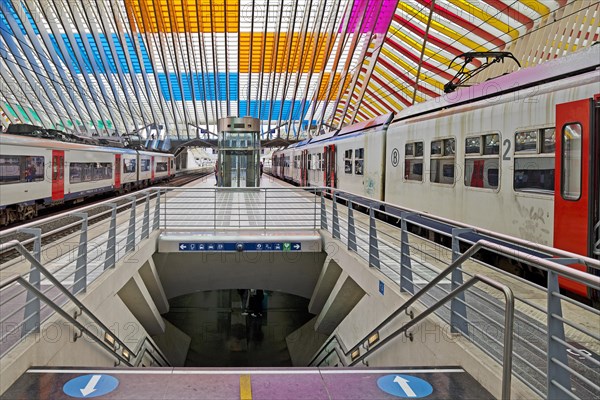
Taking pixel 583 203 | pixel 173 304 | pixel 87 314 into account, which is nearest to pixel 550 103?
pixel 583 203

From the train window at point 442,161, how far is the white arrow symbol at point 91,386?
279 inches

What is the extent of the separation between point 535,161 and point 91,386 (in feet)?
19.5

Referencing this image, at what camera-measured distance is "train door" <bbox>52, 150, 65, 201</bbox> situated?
1772cm

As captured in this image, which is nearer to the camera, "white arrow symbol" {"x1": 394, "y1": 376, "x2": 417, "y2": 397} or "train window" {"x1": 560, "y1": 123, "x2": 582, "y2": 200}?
"white arrow symbol" {"x1": 394, "y1": 376, "x2": 417, "y2": 397}

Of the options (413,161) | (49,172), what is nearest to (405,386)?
(413,161)

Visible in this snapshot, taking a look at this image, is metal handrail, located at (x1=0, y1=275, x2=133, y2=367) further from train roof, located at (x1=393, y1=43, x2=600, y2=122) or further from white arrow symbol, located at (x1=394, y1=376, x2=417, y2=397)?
train roof, located at (x1=393, y1=43, x2=600, y2=122)

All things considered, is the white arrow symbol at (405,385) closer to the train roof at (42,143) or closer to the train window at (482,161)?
the train window at (482,161)

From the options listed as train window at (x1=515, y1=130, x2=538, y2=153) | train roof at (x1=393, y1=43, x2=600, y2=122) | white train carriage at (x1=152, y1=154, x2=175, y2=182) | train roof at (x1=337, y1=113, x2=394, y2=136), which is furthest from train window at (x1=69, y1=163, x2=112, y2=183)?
train window at (x1=515, y1=130, x2=538, y2=153)

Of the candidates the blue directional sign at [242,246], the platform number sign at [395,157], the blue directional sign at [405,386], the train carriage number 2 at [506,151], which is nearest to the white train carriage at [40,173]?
the blue directional sign at [242,246]

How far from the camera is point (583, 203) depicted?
19.8ft

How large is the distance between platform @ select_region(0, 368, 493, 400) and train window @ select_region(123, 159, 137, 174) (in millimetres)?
24984

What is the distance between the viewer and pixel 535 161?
7070 mm

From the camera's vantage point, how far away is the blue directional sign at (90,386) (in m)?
4.05

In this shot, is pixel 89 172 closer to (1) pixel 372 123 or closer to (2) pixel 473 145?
(1) pixel 372 123
